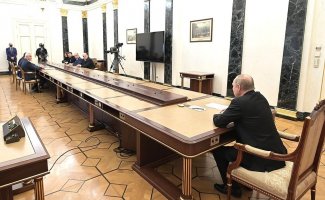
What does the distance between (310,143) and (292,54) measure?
322cm

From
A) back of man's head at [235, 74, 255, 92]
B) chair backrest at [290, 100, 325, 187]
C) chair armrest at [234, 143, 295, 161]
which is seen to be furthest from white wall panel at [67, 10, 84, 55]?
chair backrest at [290, 100, 325, 187]

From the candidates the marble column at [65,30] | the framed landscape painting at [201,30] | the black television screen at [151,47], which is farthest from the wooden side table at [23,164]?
the marble column at [65,30]

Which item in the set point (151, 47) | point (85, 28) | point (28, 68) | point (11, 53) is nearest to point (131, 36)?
point (151, 47)

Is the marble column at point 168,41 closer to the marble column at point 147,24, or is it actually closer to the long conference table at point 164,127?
the marble column at point 147,24

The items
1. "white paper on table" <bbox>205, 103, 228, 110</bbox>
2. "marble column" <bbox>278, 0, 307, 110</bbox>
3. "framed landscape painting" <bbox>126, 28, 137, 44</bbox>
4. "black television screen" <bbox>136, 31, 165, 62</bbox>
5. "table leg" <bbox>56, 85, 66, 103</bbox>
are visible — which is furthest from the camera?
"framed landscape painting" <bbox>126, 28, 137, 44</bbox>

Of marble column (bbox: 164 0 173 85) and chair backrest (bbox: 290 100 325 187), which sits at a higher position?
marble column (bbox: 164 0 173 85)

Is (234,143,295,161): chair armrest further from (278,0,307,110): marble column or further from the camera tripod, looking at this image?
the camera tripod

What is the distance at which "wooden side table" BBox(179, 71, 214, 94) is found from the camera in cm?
554

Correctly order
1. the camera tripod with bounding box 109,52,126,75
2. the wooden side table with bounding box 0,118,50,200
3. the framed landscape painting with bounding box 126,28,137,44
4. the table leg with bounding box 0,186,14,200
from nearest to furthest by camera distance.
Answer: the wooden side table with bounding box 0,118,50,200, the table leg with bounding box 0,186,14,200, the framed landscape painting with bounding box 126,28,137,44, the camera tripod with bounding box 109,52,126,75

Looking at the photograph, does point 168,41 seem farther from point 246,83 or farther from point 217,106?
point 246,83

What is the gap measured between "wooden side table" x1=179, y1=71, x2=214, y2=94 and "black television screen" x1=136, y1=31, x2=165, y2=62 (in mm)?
1635

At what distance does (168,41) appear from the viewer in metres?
7.10

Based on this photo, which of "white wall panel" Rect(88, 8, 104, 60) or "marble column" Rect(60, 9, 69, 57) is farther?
"marble column" Rect(60, 9, 69, 57)

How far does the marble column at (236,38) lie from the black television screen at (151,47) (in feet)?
7.75
